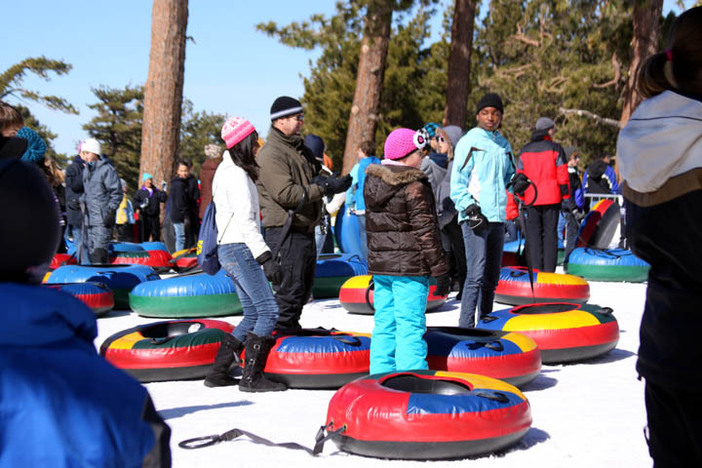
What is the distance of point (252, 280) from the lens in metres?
5.23

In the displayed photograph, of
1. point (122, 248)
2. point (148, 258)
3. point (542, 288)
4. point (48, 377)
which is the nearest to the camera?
point (48, 377)

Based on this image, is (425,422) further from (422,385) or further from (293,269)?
(293,269)

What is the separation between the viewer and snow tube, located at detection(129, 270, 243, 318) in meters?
8.62

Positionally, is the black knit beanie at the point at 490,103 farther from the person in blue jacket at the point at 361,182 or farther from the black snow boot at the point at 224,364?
the person in blue jacket at the point at 361,182

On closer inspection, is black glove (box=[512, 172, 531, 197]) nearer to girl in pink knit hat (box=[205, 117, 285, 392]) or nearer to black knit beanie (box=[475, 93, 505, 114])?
black knit beanie (box=[475, 93, 505, 114])

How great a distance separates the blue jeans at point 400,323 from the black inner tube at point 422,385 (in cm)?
42

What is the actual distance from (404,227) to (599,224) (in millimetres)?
8513

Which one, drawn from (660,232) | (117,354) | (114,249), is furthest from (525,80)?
(660,232)

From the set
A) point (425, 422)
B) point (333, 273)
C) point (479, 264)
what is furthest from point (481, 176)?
point (333, 273)

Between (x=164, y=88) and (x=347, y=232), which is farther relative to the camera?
(x=164, y=88)

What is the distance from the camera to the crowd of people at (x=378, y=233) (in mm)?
1404

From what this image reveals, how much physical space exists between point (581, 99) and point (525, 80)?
5809 mm

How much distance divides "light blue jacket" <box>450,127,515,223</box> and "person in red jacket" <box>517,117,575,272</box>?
3.06 meters

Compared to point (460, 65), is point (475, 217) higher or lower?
lower
